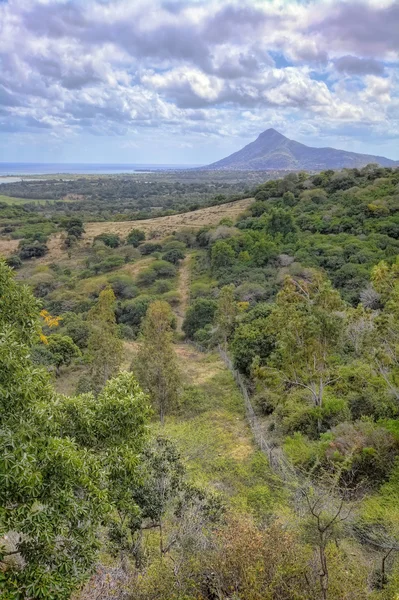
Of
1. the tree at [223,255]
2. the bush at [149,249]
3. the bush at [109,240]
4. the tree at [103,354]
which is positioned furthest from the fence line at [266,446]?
the bush at [109,240]

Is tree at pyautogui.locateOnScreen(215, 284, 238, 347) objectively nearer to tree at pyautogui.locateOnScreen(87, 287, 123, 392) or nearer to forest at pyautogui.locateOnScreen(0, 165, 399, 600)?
forest at pyautogui.locateOnScreen(0, 165, 399, 600)

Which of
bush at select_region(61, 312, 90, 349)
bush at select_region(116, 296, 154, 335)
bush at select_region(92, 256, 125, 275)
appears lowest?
bush at select_region(116, 296, 154, 335)

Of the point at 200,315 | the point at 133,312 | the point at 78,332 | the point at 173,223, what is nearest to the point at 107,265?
the point at 133,312

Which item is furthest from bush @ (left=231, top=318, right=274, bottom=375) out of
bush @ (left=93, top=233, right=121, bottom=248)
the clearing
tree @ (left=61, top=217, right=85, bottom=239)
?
tree @ (left=61, top=217, right=85, bottom=239)

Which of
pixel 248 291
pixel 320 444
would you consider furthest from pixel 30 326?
pixel 248 291

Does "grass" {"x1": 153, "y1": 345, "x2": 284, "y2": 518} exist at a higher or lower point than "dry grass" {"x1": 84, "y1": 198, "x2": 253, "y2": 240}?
lower

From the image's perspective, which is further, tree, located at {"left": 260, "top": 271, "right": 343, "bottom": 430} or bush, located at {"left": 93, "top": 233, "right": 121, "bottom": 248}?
bush, located at {"left": 93, "top": 233, "right": 121, "bottom": 248}

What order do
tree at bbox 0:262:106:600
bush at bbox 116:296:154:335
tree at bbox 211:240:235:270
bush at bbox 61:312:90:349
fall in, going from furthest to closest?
tree at bbox 211:240:235:270 < bush at bbox 116:296:154:335 < bush at bbox 61:312:90:349 < tree at bbox 0:262:106:600
